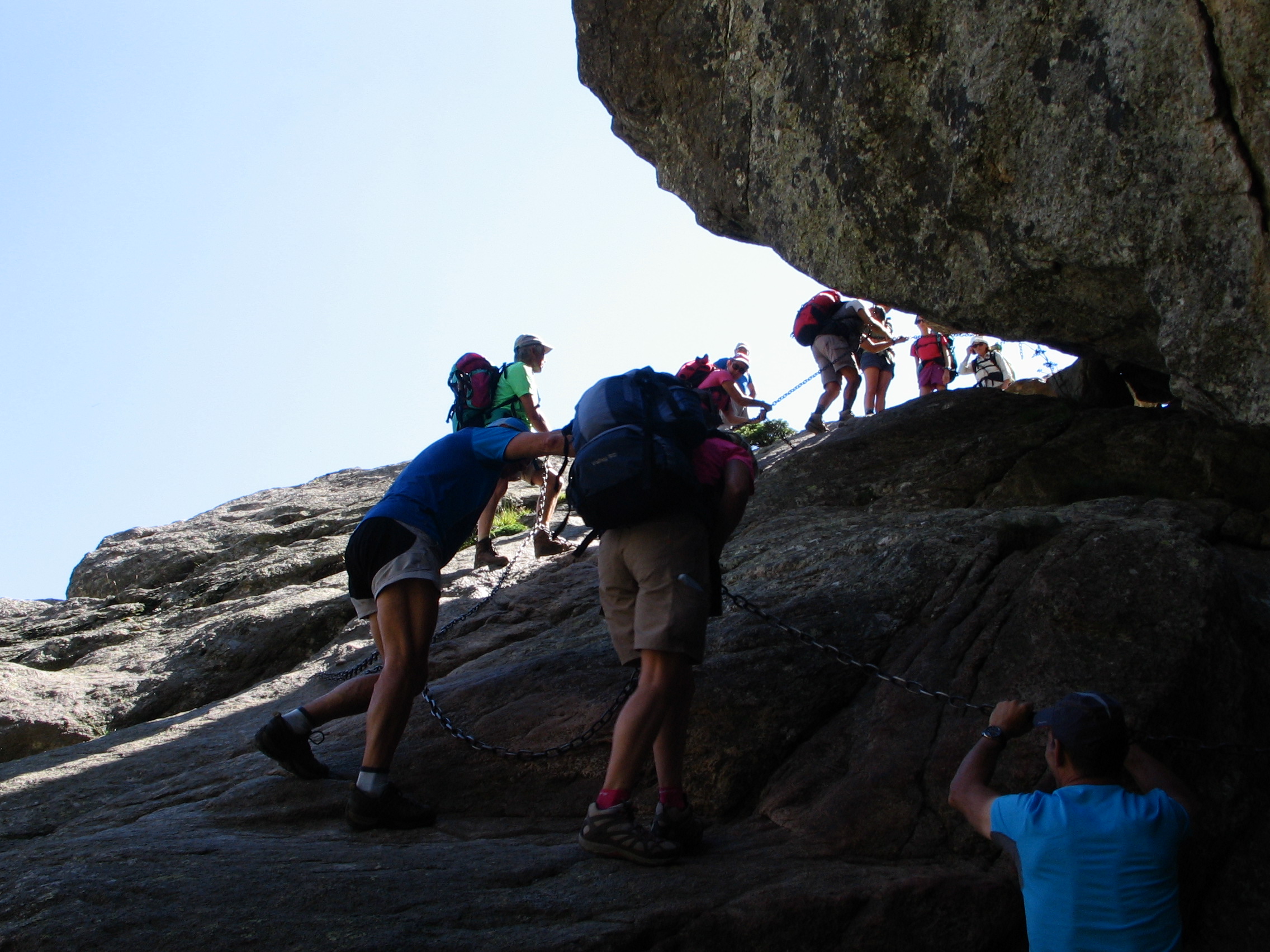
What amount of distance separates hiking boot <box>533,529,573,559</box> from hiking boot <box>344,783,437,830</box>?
550 centimetres

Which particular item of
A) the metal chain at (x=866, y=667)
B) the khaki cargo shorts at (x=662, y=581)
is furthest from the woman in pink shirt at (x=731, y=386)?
the khaki cargo shorts at (x=662, y=581)

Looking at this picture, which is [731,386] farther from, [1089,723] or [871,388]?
[1089,723]

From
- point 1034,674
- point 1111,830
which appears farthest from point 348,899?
point 1034,674

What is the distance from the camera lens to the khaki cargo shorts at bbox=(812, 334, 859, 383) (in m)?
13.3

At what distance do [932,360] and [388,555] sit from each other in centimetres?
1161

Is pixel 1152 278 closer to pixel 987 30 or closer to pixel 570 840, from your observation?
pixel 987 30

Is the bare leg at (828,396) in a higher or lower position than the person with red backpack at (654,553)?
higher

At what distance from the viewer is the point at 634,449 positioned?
4902 mm

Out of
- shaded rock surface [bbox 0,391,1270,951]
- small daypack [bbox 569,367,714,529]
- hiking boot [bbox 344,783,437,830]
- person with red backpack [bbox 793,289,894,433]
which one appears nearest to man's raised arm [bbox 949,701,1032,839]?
shaded rock surface [bbox 0,391,1270,951]

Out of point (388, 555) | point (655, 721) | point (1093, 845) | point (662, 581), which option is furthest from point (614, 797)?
point (1093, 845)

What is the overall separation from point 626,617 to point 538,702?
1345 millimetres

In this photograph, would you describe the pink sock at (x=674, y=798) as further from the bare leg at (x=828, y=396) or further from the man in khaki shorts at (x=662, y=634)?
the bare leg at (x=828, y=396)

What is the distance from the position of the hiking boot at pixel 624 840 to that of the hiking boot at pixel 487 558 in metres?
6.29

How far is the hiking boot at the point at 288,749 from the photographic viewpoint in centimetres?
573
